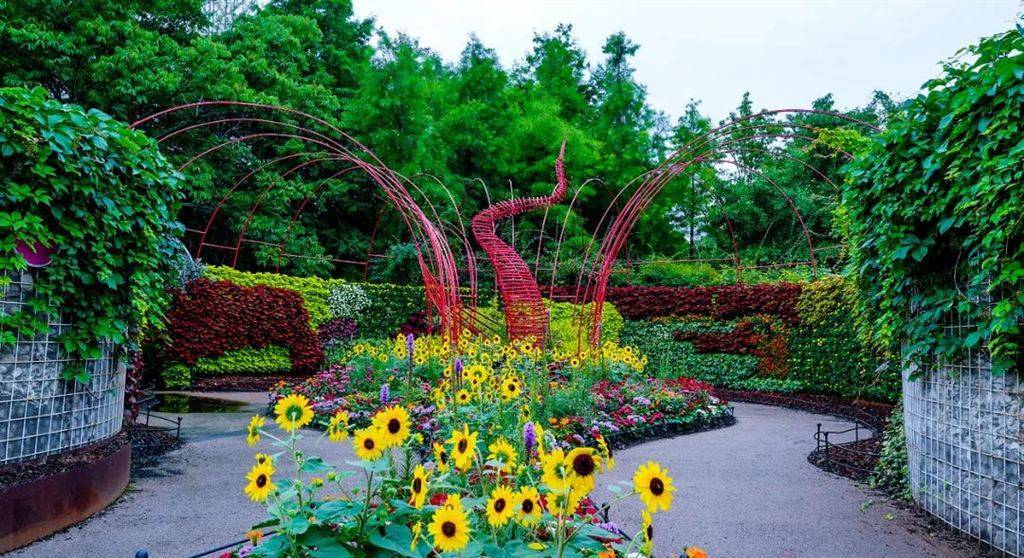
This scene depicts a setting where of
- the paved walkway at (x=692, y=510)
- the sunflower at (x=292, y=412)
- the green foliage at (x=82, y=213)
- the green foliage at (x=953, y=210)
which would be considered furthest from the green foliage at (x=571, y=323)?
the sunflower at (x=292, y=412)

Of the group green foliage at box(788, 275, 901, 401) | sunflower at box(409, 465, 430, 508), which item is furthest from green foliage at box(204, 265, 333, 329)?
sunflower at box(409, 465, 430, 508)

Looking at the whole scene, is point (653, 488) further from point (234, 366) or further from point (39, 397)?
point (234, 366)

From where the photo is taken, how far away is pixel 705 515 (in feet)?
12.8

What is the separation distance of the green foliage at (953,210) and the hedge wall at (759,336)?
16.2ft

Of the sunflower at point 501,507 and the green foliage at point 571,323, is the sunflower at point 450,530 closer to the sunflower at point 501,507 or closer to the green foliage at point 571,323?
the sunflower at point 501,507

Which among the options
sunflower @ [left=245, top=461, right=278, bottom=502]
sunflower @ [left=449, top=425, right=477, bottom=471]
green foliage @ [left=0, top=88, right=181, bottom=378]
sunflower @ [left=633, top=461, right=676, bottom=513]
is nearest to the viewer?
sunflower @ [left=633, top=461, right=676, bottom=513]

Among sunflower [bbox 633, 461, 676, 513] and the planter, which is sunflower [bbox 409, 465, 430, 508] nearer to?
sunflower [bbox 633, 461, 676, 513]

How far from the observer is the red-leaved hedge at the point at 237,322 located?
10203 millimetres

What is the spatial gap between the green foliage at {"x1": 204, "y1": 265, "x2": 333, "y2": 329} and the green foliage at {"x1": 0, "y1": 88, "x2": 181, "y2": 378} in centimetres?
730

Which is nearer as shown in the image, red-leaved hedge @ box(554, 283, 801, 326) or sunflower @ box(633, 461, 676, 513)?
sunflower @ box(633, 461, 676, 513)

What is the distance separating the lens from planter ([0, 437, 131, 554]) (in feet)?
10.0

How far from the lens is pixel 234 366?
36.2ft

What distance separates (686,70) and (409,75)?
55.8 feet

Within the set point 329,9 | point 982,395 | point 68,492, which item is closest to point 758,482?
point 982,395
